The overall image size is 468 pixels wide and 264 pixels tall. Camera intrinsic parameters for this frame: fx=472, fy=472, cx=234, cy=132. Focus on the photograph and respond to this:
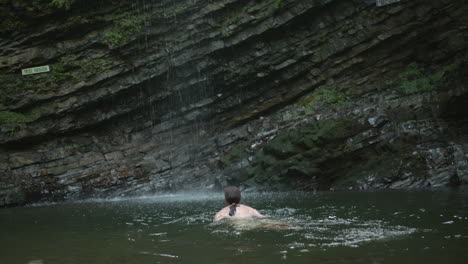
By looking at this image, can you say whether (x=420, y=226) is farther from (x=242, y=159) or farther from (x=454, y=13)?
(x=454, y=13)

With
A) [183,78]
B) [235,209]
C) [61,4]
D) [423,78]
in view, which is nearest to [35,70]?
[61,4]

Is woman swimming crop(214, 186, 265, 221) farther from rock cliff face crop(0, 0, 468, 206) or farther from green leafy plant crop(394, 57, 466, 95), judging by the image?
green leafy plant crop(394, 57, 466, 95)

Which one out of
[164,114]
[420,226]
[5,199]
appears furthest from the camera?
[164,114]

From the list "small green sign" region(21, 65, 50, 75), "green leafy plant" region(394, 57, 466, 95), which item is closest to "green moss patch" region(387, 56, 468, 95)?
"green leafy plant" region(394, 57, 466, 95)

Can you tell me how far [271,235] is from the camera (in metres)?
6.56

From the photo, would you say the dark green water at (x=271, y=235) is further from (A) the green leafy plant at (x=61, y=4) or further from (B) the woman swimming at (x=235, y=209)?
(A) the green leafy plant at (x=61, y=4)

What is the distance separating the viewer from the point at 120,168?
17094mm

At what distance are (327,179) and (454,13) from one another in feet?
25.9

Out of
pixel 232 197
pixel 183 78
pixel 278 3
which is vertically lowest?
pixel 232 197

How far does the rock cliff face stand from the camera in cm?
1659

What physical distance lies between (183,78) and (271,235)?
40.9ft

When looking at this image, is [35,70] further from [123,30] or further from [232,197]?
[232,197]

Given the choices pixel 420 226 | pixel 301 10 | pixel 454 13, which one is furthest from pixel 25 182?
pixel 454 13

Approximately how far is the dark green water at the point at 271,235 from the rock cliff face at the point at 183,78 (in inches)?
227
